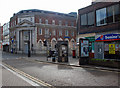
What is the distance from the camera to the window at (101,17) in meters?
18.8

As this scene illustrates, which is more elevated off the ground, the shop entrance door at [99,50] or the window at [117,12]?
the window at [117,12]

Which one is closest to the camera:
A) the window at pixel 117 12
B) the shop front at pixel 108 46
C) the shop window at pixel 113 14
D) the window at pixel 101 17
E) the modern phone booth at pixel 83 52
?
the shop front at pixel 108 46

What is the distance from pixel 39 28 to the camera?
44406 mm

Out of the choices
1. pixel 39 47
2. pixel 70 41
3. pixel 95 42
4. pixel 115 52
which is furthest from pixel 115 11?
pixel 70 41

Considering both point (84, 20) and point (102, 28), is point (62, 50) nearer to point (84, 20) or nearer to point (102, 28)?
point (102, 28)

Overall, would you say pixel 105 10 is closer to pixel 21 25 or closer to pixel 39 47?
pixel 39 47

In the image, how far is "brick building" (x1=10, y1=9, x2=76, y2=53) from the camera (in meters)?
43.7

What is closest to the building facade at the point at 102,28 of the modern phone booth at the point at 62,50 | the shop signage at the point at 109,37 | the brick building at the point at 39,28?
the shop signage at the point at 109,37

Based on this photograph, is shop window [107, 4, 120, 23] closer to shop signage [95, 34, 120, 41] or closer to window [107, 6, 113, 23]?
window [107, 6, 113, 23]

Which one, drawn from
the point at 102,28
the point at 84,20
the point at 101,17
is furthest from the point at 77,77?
the point at 84,20

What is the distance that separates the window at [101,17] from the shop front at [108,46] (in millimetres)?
2883

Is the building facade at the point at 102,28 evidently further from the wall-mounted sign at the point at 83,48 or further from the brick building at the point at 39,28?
the brick building at the point at 39,28

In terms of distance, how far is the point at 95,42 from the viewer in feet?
63.5

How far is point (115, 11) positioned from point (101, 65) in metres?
8.01
